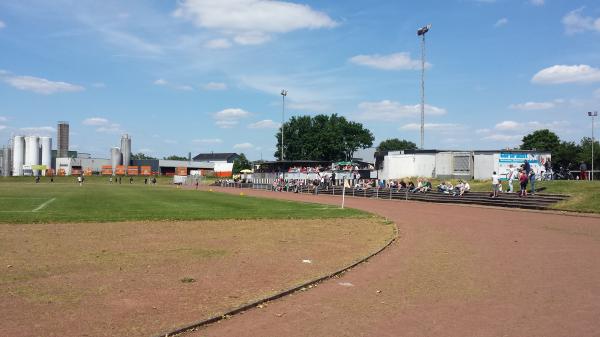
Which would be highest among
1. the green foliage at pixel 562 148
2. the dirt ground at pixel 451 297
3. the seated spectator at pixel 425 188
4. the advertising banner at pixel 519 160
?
the green foliage at pixel 562 148

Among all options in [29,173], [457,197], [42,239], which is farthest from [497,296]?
[29,173]

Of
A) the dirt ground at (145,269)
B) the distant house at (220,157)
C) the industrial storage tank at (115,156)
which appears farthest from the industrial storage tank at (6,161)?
the dirt ground at (145,269)

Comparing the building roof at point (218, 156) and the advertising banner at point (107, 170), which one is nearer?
the advertising banner at point (107, 170)

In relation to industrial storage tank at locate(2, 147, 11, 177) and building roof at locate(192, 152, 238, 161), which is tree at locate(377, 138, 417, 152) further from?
industrial storage tank at locate(2, 147, 11, 177)

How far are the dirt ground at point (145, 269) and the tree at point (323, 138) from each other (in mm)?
101927

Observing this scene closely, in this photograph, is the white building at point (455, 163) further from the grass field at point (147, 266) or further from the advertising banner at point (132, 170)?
the advertising banner at point (132, 170)

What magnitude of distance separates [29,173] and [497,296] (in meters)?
135

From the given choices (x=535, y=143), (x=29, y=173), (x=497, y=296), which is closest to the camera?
(x=497, y=296)

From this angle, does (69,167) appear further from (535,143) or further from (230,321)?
(230,321)

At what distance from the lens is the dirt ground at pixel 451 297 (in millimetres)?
5930

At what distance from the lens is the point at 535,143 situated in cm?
9044

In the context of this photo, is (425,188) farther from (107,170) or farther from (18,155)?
(18,155)

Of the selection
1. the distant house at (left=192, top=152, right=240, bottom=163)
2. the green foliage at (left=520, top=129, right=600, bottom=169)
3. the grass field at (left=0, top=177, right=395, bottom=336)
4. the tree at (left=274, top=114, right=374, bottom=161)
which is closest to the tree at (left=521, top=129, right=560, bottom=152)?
the green foliage at (left=520, top=129, right=600, bottom=169)

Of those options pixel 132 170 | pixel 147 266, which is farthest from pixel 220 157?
pixel 147 266
